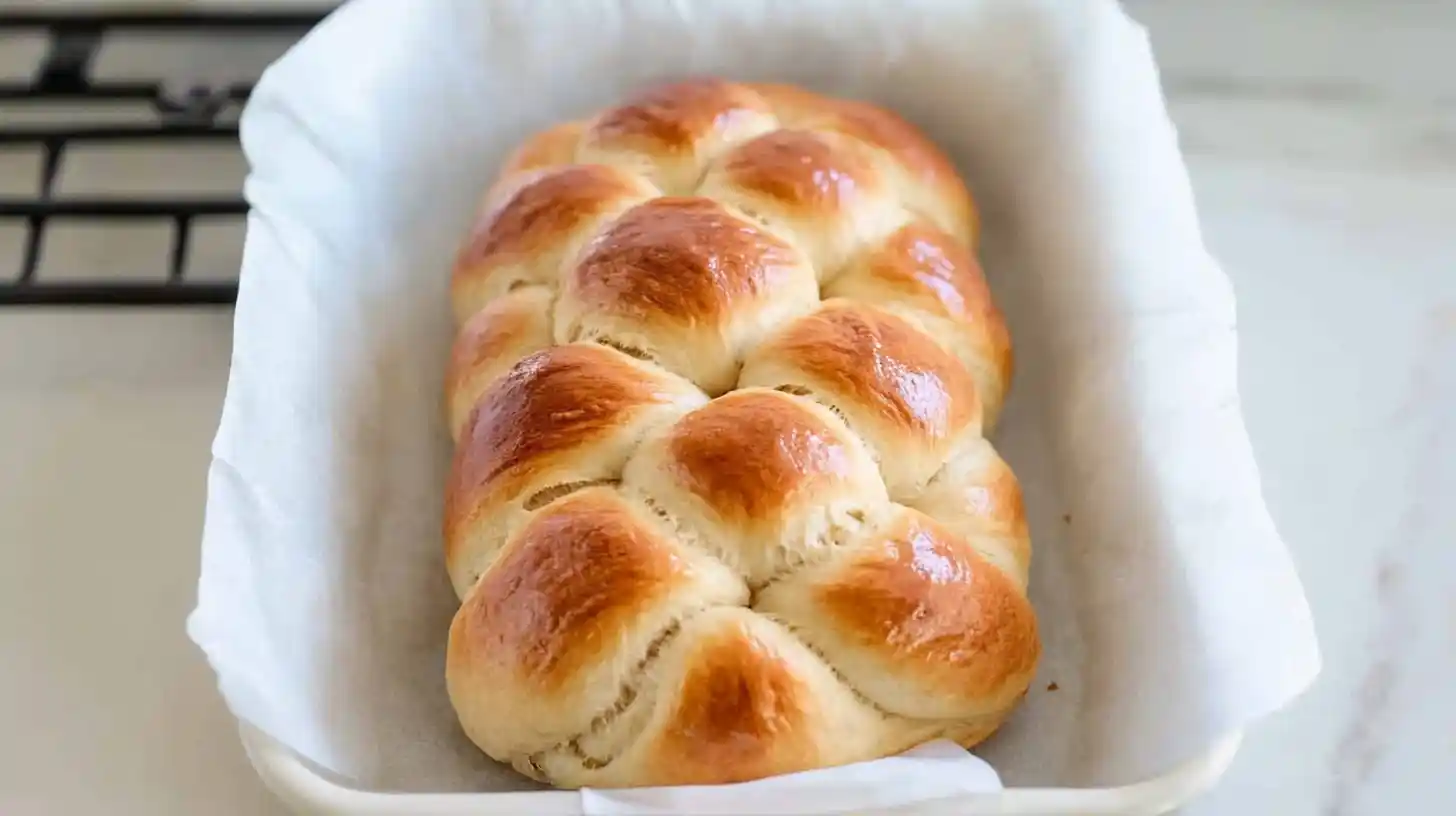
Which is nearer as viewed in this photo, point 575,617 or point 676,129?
point 575,617

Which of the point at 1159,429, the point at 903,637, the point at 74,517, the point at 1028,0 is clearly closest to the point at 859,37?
the point at 1028,0

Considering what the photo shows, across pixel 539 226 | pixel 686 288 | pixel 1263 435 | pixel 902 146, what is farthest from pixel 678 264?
pixel 1263 435

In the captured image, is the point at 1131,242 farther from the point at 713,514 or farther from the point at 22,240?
Answer: the point at 22,240

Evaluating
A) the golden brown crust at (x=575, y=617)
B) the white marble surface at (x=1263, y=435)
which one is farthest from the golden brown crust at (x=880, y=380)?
the white marble surface at (x=1263, y=435)

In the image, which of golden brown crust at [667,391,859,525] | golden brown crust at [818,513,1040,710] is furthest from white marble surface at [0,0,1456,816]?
A: golden brown crust at [667,391,859,525]

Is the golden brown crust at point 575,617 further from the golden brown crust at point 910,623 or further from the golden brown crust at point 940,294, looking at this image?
the golden brown crust at point 940,294

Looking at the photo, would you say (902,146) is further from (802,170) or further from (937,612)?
(937,612)

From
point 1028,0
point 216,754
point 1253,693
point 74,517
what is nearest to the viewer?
point 1253,693
